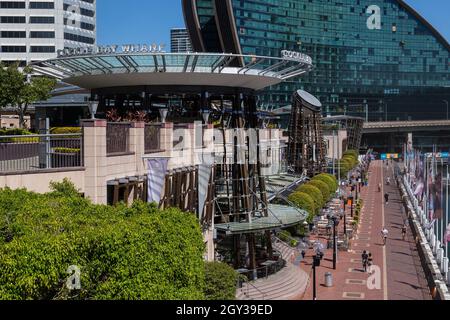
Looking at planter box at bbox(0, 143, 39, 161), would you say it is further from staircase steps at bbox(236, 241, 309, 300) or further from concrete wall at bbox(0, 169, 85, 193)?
staircase steps at bbox(236, 241, 309, 300)

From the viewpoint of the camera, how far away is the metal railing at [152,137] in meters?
27.4

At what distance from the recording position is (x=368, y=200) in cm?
8119

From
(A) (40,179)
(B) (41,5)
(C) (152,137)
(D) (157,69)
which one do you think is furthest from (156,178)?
(B) (41,5)

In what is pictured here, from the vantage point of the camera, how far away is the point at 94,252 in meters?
11.9

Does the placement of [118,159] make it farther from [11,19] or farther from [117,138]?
[11,19]

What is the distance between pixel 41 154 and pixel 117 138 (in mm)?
3111

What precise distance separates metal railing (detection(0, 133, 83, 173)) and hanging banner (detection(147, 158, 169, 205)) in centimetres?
346

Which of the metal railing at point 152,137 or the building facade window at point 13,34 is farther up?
the building facade window at point 13,34

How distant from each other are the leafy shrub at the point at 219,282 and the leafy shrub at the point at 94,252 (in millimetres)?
7385

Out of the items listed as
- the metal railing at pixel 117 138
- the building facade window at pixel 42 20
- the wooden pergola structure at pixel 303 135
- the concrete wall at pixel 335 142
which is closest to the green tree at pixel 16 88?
the metal railing at pixel 117 138

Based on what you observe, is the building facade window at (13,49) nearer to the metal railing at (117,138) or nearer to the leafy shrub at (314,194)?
the leafy shrub at (314,194)
